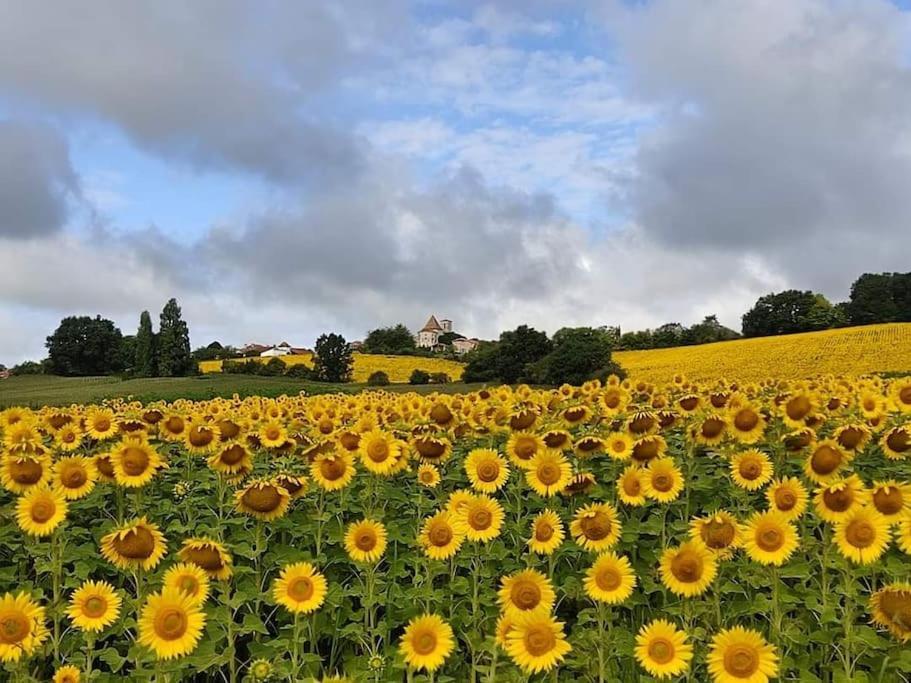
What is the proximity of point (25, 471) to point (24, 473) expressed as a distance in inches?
0.6

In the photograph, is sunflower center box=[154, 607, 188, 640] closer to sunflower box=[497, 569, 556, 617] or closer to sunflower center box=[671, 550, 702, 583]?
sunflower box=[497, 569, 556, 617]

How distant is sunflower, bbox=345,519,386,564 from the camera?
486 centimetres

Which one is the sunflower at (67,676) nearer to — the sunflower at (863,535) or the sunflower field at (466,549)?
the sunflower field at (466,549)

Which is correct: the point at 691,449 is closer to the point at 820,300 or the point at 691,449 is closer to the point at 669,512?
the point at 669,512

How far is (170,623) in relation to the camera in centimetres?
385

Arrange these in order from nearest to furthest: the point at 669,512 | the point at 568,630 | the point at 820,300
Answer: the point at 568,630, the point at 669,512, the point at 820,300

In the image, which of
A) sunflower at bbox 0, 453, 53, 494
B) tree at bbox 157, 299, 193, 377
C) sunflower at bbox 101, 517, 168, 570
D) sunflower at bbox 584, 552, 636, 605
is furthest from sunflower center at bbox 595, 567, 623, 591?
tree at bbox 157, 299, 193, 377

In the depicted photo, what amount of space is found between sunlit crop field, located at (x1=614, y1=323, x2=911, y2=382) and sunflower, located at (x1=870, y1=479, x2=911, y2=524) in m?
40.1

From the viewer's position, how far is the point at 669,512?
6.26 metres

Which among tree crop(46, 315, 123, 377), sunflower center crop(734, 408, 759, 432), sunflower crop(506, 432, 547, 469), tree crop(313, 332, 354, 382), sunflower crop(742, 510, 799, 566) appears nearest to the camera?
sunflower crop(742, 510, 799, 566)

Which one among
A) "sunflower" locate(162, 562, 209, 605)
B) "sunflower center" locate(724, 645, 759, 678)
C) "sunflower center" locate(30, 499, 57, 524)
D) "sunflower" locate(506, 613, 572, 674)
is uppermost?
"sunflower center" locate(30, 499, 57, 524)

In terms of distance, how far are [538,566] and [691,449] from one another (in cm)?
153

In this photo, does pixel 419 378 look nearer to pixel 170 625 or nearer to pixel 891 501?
pixel 891 501

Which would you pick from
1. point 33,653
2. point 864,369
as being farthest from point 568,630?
point 864,369
